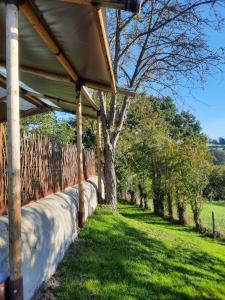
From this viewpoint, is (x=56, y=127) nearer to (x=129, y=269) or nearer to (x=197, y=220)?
(x=197, y=220)

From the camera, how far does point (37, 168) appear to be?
23.6ft

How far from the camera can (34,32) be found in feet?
16.5

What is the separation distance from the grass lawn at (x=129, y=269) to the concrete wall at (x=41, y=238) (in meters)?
0.24

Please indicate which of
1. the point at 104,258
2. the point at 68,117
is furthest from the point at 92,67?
the point at 68,117

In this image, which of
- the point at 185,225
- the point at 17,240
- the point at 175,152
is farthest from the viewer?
the point at 175,152

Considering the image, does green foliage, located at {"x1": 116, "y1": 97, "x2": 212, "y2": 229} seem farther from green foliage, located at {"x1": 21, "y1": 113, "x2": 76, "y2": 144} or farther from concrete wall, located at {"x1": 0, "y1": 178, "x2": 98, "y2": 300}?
concrete wall, located at {"x1": 0, "y1": 178, "x2": 98, "y2": 300}

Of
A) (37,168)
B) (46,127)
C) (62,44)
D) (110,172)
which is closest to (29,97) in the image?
(37,168)

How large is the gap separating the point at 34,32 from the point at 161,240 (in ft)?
22.0

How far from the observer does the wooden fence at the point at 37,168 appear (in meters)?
5.14

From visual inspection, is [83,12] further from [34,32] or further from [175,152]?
[175,152]

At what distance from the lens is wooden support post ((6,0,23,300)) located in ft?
11.8

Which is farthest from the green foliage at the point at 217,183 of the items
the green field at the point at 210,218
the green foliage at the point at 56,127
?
the green foliage at the point at 56,127

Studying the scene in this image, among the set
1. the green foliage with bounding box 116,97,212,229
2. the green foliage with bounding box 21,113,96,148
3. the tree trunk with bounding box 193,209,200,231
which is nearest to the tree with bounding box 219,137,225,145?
the green foliage with bounding box 21,113,96,148

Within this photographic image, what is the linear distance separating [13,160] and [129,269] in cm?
385
